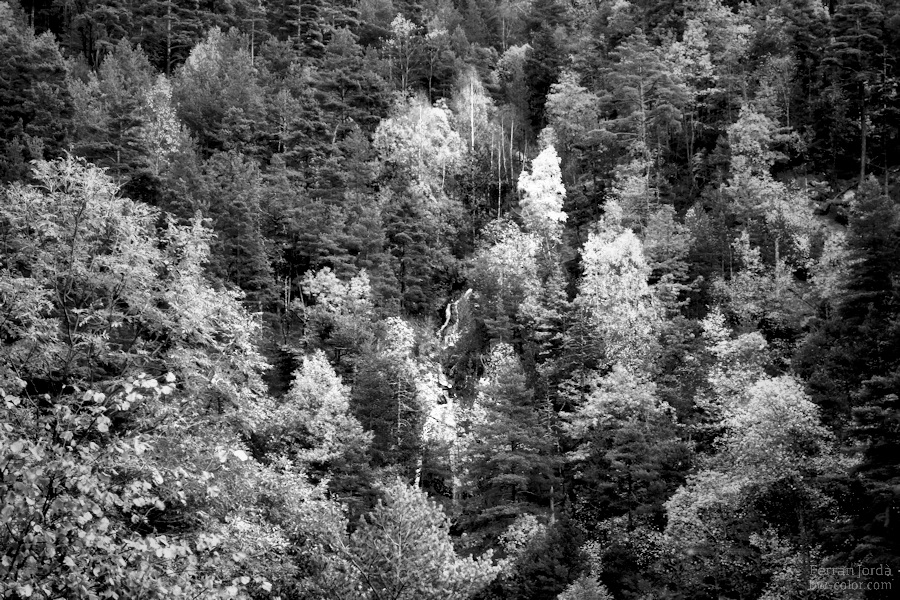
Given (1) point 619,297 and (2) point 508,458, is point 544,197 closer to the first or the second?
(1) point 619,297

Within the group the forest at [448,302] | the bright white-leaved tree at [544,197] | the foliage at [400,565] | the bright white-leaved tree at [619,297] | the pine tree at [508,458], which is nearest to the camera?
the forest at [448,302]

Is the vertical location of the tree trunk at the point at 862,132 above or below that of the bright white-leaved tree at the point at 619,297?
above

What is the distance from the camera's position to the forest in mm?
16250

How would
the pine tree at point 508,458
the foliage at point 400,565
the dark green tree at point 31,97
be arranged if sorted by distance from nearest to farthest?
the foliage at point 400,565
the pine tree at point 508,458
the dark green tree at point 31,97

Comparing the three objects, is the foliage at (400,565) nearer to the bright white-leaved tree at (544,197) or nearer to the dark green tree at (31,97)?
the dark green tree at (31,97)

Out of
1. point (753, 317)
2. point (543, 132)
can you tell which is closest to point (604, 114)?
point (543, 132)

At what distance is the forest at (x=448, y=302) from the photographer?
16.2 m

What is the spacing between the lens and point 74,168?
65.4 feet

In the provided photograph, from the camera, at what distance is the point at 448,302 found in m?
60.8

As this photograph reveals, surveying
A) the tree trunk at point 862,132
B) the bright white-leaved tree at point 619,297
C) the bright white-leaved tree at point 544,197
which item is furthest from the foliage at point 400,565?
the tree trunk at point 862,132

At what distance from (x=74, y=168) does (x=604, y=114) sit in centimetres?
5642

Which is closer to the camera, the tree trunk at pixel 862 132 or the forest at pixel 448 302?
the forest at pixel 448 302

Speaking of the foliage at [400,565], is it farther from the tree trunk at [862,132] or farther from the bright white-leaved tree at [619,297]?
the tree trunk at [862,132]

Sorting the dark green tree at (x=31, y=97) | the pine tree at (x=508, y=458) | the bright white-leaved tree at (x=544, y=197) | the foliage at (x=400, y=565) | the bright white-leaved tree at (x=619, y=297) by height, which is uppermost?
the dark green tree at (x=31, y=97)
